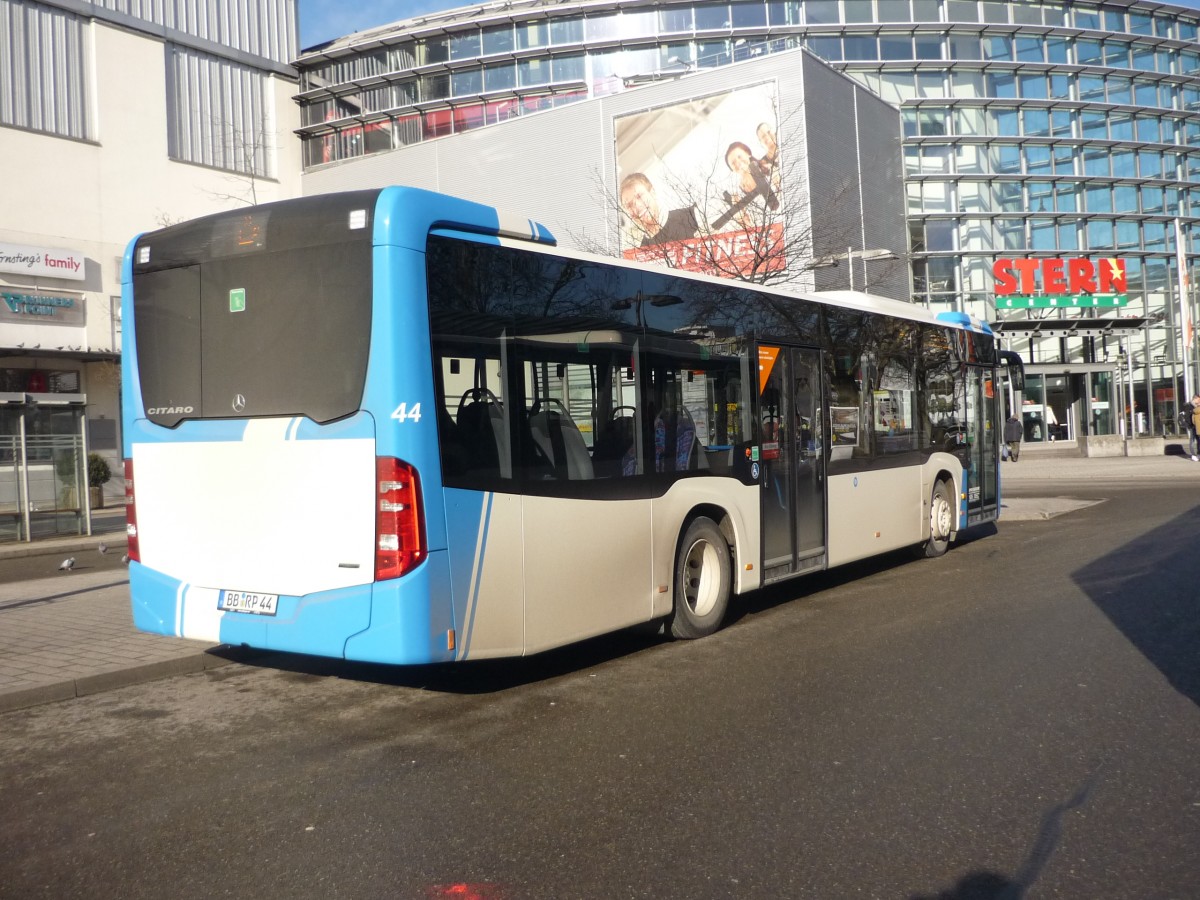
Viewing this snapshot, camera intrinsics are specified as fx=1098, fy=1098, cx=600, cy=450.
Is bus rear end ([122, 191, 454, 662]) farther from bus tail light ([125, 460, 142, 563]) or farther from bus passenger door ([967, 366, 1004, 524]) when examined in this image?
bus passenger door ([967, 366, 1004, 524])

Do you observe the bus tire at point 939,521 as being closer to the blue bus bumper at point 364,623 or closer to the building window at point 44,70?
the blue bus bumper at point 364,623

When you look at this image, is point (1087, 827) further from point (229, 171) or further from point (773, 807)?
point (229, 171)

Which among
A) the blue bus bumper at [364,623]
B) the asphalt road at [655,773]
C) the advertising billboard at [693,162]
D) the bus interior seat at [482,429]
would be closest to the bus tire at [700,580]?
the asphalt road at [655,773]

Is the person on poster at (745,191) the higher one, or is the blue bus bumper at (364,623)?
the person on poster at (745,191)

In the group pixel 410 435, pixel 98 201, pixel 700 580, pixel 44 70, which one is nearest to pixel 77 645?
pixel 410 435

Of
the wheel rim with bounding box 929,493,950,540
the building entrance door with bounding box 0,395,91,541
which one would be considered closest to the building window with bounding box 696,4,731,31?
the building entrance door with bounding box 0,395,91,541

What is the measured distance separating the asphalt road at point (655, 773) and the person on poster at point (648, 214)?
20.8 m

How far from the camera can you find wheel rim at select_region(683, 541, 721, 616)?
8.55 meters

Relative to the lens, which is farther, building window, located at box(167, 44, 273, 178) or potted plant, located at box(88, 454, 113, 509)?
building window, located at box(167, 44, 273, 178)

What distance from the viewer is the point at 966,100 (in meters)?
45.2

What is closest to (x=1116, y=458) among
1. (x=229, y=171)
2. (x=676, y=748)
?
(x=229, y=171)

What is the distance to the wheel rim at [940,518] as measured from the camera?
43.0 feet

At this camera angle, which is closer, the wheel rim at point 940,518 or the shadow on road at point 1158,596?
the shadow on road at point 1158,596

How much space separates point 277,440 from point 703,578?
12.2ft
